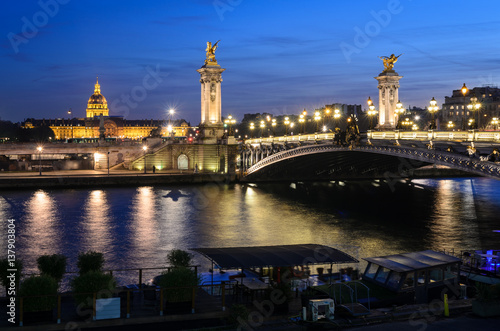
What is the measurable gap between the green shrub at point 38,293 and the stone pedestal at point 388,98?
4452cm

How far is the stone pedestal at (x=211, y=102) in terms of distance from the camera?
78.2m

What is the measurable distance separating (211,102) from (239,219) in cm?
3930

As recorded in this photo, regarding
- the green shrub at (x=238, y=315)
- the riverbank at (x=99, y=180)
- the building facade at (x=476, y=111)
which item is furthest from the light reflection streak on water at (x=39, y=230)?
the building facade at (x=476, y=111)

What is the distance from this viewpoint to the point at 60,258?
16969 millimetres

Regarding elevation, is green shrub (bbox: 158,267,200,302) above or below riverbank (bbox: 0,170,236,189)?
above

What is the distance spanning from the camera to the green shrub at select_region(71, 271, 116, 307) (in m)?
14.4

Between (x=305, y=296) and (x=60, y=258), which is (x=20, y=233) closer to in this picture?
(x=60, y=258)

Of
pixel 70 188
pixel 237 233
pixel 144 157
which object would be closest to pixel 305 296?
pixel 237 233

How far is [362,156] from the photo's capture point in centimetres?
5903

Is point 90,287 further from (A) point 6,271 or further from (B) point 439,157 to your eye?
(B) point 439,157

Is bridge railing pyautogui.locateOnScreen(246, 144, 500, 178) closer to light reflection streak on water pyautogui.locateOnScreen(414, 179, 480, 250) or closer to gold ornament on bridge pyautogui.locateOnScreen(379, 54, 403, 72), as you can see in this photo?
light reflection streak on water pyautogui.locateOnScreen(414, 179, 480, 250)

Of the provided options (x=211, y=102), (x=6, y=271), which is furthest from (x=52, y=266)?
(x=211, y=102)

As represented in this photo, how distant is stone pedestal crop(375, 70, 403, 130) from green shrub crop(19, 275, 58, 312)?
→ 4452 centimetres

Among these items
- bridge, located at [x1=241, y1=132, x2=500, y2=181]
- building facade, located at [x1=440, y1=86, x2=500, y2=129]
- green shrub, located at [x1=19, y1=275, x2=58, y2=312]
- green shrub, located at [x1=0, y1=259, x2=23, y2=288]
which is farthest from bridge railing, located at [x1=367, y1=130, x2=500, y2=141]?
building facade, located at [x1=440, y1=86, x2=500, y2=129]
